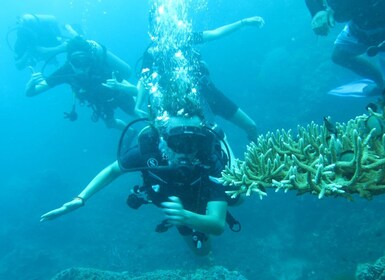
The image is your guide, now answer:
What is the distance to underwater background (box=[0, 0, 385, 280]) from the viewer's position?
906 centimetres

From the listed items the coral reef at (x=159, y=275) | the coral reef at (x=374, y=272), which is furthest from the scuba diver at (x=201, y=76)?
the coral reef at (x=374, y=272)

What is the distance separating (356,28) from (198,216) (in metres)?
4.44

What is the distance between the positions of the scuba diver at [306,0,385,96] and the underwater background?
4996 mm

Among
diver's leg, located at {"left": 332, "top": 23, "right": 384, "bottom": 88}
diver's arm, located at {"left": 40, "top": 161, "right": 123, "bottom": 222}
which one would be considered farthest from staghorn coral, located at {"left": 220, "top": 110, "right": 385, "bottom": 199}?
diver's leg, located at {"left": 332, "top": 23, "right": 384, "bottom": 88}

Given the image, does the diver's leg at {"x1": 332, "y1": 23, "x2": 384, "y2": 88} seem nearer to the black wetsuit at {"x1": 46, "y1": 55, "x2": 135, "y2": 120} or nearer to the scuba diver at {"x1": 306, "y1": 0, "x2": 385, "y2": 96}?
the scuba diver at {"x1": 306, "y1": 0, "x2": 385, "y2": 96}

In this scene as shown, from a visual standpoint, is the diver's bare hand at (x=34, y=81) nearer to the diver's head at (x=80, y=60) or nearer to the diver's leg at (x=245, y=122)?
the diver's head at (x=80, y=60)

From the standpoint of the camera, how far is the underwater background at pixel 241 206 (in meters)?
9.06

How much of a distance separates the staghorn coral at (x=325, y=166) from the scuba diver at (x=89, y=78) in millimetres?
5717

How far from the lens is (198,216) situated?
3305mm

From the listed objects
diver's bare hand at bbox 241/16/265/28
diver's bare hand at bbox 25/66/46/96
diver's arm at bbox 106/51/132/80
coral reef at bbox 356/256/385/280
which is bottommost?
coral reef at bbox 356/256/385/280

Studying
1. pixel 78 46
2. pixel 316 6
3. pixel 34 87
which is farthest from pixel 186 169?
pixel 34 87

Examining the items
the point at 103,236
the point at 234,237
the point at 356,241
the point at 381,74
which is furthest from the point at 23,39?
the point at 356,241

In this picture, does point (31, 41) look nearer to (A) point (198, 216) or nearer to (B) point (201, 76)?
(B) point (201, 76)

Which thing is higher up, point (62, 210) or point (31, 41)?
point (31, 41)
